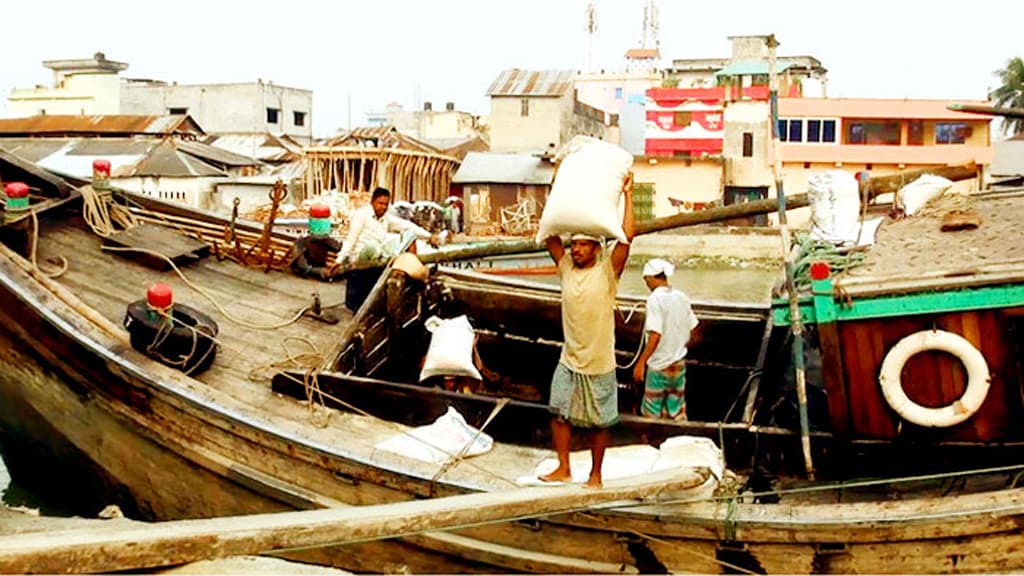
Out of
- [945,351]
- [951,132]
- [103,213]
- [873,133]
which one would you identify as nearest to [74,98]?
[873,133]

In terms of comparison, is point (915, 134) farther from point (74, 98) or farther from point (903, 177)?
point (74, 98)

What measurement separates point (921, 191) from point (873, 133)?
28531mm

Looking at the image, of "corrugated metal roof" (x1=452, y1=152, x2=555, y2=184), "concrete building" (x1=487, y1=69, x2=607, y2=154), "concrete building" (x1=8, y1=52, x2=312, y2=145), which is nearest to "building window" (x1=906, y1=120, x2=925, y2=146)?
"corrugated metal roof" (x1=452, y1=152, x2=555, y2=184)

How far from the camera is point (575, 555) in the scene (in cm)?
504

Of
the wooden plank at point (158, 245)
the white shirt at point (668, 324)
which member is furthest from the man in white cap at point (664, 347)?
the wooden plank at point (158, 245)

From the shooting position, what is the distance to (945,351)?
482 centimetres

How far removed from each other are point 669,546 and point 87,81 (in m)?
40.3

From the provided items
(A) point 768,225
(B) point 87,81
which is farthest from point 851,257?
(B) point 87,81

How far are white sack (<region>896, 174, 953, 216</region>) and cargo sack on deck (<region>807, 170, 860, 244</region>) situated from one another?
774 millimetres

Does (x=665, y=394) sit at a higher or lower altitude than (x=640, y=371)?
lower

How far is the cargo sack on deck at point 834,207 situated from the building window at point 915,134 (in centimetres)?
2902

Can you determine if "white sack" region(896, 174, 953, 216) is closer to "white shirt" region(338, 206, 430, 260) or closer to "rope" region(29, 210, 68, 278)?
"white shirt" region(338, 206, 430, 260)

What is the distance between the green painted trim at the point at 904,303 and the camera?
470 cm

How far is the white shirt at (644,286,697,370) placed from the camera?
235 inches
